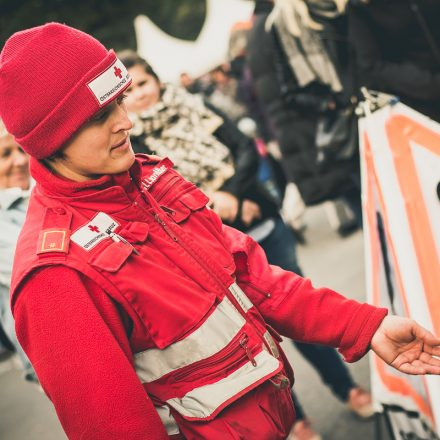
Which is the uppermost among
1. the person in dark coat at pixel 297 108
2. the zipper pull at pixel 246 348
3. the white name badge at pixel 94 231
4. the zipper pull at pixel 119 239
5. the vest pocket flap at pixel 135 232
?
the white name badge at pixel 94 231

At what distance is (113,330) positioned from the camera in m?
1.33

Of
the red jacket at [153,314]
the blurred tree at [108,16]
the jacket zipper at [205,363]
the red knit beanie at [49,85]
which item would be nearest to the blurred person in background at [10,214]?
the red jacket at [153,314]

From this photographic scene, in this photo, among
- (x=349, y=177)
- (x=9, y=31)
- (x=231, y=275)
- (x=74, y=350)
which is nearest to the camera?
(x=74, y=350)

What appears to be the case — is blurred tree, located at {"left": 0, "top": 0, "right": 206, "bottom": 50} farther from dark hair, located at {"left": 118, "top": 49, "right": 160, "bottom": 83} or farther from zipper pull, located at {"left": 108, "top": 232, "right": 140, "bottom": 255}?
zipper pull, located at {"left": 108, "top": 232, "right": 140, "bottom": 255}

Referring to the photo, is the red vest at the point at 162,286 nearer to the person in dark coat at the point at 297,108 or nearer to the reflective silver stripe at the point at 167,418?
the reflective silver stripe at the point at 167,418

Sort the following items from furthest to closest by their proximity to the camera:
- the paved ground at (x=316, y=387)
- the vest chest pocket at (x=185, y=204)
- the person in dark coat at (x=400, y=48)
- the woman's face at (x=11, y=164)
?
the paved ground at (x=316, y=387) < the person in dark coat at (x=400, y=48) < the woman's face at (x=11, y=164) < the vest chest pocket at (x=185, y=204)

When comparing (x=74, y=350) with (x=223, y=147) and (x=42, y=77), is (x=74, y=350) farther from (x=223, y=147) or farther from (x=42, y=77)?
(x=223, y=147)

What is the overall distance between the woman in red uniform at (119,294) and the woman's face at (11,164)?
4.34 ft

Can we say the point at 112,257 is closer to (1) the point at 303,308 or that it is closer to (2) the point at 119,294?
(2) the point at 119,294

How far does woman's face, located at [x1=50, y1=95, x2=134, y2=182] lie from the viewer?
1.47 meters

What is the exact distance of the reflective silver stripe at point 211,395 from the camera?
1.46 meters

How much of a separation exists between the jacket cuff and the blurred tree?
17.6 ft

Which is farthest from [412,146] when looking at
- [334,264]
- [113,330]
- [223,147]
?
[334,264]

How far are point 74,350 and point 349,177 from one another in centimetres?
281
